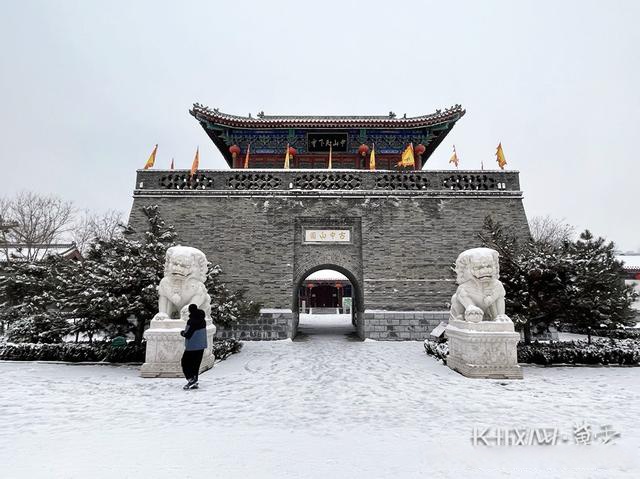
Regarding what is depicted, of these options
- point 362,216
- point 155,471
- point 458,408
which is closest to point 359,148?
point 362,216

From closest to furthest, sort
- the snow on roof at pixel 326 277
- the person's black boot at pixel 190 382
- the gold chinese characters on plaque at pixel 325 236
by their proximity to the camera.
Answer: the person's black boot at pixel 190 382 → the gold chinese characters on plaque at pixel 325 236 → the snow on roof at pixel 326 277

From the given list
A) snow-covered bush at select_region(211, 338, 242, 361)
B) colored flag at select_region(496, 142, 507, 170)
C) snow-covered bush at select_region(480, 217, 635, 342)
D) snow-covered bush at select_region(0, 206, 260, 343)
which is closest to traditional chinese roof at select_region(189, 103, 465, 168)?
colored flag at select_region(496, 142, 507, 170)

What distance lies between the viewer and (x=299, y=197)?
10.8m

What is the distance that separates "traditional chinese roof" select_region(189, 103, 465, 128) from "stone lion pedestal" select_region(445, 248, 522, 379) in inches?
329

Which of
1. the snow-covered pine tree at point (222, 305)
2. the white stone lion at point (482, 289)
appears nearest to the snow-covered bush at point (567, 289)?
the white stone lion at point (482, 289)

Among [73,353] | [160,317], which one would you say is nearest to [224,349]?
[160,317]

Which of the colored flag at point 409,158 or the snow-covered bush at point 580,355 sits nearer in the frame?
the snow-covered bush at point 580,355

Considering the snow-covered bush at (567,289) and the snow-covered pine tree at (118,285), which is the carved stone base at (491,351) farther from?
the snow-covered pine tree at (118,285)

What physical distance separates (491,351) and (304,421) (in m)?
3.42

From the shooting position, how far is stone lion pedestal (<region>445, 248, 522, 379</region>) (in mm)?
5586

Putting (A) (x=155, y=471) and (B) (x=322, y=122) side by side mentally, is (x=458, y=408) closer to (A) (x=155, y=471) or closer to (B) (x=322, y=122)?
(A) (x=155, y=471)

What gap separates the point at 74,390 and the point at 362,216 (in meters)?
7.77

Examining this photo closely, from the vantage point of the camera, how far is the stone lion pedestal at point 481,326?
5.59 m

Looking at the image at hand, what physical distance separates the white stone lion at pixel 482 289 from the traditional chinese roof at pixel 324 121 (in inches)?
331
